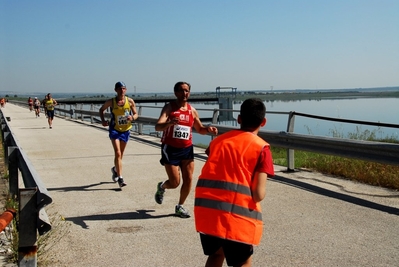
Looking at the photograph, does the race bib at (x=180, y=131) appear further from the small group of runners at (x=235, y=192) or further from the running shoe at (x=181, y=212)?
the small group of runners at (x=235, y=192)

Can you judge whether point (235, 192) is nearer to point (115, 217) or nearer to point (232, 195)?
point (232, 195)

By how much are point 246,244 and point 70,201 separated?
514 cm

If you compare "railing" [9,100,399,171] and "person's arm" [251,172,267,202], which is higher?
"person's arm" [251,172,267,202]

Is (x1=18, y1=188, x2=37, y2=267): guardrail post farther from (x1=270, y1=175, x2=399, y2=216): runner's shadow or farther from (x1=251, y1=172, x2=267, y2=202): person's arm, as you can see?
(x1=270, y1=175, x2=399, y2=216): runner's shadow

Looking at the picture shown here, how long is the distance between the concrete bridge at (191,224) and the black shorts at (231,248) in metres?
1.55

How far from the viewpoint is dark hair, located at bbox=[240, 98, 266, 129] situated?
3605mm

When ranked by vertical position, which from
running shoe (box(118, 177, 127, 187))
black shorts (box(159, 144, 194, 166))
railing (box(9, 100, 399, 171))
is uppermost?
black shorts (box(159, 144, 194, 166))

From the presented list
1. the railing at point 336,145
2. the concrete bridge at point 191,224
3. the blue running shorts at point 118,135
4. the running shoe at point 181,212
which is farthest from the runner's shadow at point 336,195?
the blue running shorts at point 118,135

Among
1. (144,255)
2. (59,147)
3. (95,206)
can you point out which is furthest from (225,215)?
(59,147)

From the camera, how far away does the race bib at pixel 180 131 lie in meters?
6.80

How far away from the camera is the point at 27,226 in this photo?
3.91 meters

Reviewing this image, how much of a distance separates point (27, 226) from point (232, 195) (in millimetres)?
1580

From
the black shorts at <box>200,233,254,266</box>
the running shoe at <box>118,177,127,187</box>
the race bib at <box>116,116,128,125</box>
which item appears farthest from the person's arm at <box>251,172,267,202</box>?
the race bib at <box>116,116,128,125</box>

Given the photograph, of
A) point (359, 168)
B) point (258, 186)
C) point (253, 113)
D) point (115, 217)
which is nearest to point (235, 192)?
point (258, 186)
